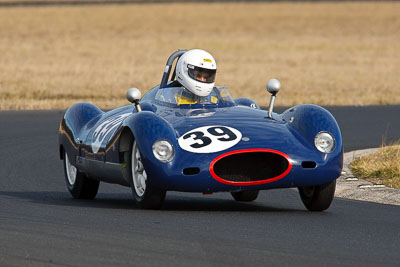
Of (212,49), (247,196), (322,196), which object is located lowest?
(212,49)

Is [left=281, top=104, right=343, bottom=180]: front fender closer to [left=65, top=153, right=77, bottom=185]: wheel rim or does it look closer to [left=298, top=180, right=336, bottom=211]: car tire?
[left=298, top=180, right=336, bottom=211]: car tire

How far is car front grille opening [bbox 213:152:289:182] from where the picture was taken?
31.5 ft

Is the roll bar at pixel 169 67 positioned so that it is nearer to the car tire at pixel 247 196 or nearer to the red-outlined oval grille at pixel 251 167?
the car tire at pixel 247 196

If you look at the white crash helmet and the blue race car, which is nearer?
the blue race car

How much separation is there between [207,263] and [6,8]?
83.5m

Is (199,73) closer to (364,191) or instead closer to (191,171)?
(191,171)

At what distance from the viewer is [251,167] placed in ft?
31.7

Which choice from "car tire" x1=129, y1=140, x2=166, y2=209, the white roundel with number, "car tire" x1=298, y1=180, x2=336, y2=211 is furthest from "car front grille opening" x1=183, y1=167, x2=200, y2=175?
"car tire" x1=298, y1=180, x2=336, y2=211

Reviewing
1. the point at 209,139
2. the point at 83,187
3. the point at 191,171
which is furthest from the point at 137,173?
the point at 83,187

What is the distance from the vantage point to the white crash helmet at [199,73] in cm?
1116

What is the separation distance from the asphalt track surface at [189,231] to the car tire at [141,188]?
131 millimetres

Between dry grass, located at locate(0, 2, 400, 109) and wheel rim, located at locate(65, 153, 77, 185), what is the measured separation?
41.4 ft

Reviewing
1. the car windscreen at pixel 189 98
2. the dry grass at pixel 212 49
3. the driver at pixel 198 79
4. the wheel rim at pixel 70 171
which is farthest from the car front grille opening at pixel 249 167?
the dry grass at pixel 212 49

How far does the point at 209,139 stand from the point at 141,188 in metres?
0.85
